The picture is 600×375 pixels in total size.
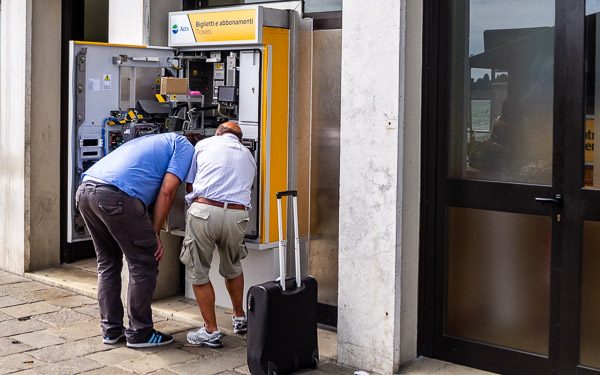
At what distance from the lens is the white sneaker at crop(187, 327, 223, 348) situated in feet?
19.1

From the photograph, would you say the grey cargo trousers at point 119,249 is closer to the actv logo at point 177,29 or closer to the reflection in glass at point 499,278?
the actv logo at point 177,29

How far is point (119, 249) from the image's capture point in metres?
6.09

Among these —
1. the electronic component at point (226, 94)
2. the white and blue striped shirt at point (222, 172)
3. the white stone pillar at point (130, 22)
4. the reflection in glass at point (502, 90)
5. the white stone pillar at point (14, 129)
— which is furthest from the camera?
the white stone pillar at point (14, 129)

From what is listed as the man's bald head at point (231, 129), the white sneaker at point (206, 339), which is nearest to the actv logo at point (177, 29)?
the man's bald head at point (231, 129)

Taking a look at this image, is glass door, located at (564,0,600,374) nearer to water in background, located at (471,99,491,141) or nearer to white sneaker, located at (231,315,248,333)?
water in background, located at (471,99,491,141)

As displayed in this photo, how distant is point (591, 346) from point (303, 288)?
5.96 ft

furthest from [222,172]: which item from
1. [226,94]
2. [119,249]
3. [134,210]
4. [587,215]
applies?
[587,215]

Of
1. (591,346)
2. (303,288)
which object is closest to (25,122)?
(303,288)

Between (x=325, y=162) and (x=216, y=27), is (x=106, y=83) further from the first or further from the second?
(x=325, y=162)

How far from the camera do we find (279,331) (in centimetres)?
514

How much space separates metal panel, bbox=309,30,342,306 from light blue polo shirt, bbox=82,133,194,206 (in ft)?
3.41

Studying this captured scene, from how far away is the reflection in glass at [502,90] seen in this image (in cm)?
493

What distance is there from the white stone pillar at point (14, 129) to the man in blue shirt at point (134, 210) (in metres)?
Answer: 2.62

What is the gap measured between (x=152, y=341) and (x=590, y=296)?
3.07m
